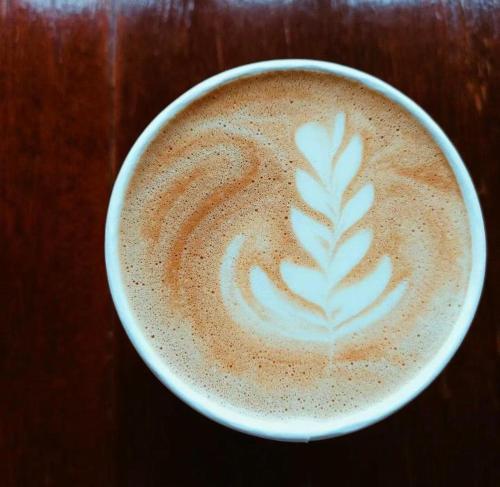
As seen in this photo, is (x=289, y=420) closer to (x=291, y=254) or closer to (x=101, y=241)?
(x=291, y=254)

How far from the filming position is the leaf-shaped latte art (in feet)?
2.37

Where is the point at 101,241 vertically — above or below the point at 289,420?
above

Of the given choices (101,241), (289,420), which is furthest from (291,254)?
(101,241)

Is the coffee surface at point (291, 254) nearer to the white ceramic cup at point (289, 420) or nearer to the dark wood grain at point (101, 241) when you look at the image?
the white ceramic cup at point (289, 420)

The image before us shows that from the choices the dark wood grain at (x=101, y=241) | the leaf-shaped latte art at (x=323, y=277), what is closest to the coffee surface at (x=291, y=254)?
the leaf-shaped latte art at (x=323, y=277)

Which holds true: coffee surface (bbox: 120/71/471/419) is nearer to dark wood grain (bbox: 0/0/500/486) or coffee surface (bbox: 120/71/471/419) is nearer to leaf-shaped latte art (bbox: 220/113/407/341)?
leaf-shaped latte art (bbox: 220/113/407/341)

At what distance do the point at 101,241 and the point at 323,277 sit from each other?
0.35 metres

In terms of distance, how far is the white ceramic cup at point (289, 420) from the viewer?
0.71 meters

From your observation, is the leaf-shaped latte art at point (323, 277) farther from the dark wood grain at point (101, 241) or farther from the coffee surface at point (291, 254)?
the dark wood grain at point (101, 241)

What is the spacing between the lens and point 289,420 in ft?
2.36

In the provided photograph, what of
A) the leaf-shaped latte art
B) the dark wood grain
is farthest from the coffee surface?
the dark wood grain

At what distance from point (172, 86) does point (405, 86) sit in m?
0.36

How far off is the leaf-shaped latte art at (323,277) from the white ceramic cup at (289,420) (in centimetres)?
9

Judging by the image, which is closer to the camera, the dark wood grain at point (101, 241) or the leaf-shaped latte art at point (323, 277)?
the leaf-shaped latte art at point (323, 277)
